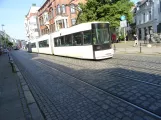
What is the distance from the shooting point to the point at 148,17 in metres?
41.1

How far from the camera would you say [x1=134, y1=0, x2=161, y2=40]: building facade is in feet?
120

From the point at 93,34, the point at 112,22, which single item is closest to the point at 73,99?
the point at 93,34

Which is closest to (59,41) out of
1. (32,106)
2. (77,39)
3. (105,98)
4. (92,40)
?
(77,39)

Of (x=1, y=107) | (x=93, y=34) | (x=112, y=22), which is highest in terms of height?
(x=112, y=22)

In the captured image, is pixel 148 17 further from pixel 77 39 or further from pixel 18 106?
pixel 18 106

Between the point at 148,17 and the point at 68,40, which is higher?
the point at 148,17

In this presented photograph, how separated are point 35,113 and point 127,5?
3005 centimetres

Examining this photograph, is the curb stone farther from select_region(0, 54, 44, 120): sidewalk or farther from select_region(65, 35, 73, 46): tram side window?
select_region(65, 35, 73, 46): tram side window

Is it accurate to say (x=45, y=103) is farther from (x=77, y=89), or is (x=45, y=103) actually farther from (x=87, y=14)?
(x=87, y=14)

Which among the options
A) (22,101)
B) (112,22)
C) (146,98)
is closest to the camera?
(146,98)

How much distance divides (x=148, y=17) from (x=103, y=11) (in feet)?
55.0

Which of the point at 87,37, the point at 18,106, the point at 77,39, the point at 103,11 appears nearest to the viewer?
the point at 18,106

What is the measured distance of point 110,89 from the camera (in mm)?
6578

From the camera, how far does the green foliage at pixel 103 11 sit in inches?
1147
